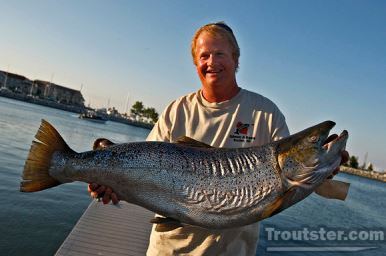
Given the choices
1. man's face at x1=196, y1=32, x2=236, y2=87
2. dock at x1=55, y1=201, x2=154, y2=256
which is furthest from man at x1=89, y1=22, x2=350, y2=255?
dock at x1=55, y1=201, x2=154, y2=256

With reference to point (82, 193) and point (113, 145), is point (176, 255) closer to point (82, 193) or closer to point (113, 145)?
point (113, 145)

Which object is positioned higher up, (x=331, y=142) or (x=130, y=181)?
(x=331, y=142)

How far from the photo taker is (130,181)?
3.44 m

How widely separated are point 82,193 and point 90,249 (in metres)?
9.02

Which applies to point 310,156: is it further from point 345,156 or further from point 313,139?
point 345,156

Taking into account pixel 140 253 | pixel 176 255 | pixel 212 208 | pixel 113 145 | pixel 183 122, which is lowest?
pixel 140 253

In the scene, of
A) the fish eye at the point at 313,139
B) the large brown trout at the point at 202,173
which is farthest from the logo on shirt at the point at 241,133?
the fish eye at the point at 313,139

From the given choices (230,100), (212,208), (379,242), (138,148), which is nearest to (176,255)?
(212,208)

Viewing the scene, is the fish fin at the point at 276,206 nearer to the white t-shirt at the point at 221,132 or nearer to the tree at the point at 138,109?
the white t-shirt at the point at 221,132

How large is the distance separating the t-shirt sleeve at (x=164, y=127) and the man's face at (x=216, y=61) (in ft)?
1.60

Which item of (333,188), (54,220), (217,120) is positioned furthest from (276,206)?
(54,220)

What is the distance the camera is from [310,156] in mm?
3221

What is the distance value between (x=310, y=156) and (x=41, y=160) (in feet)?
7.84

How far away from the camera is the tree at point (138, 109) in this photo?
163375 millimetres
